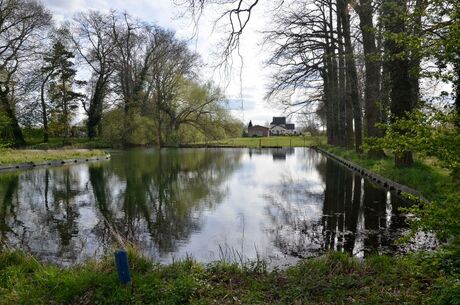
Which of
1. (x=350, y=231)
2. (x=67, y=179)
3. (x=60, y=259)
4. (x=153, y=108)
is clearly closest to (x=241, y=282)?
(x=60, y=259)

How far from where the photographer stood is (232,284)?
4.52 meters

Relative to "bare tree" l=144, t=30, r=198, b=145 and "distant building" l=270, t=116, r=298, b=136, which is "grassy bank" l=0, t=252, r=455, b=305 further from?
"distant building" l=270, t=116, r=298, b=136

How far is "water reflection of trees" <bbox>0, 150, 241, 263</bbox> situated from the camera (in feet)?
24.6

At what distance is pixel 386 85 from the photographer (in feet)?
46.6

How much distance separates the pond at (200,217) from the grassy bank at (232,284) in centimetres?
116

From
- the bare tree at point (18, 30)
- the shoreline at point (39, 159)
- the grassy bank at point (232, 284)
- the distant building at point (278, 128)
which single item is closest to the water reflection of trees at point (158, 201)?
the grassy bank at point (232, 284)

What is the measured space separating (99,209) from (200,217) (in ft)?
10.1

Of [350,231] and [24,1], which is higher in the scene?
[24,1]

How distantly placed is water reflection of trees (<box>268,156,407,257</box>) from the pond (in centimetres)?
2

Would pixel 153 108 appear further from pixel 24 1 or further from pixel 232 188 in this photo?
pixel 232 188

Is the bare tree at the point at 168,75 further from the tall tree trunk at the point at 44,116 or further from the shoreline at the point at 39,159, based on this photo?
the shoreline at the point at 39,159

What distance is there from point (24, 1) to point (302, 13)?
2355 centimetres

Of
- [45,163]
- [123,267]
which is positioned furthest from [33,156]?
[123,267]

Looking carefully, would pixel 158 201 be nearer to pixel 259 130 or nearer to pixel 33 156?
pixel 33 156
